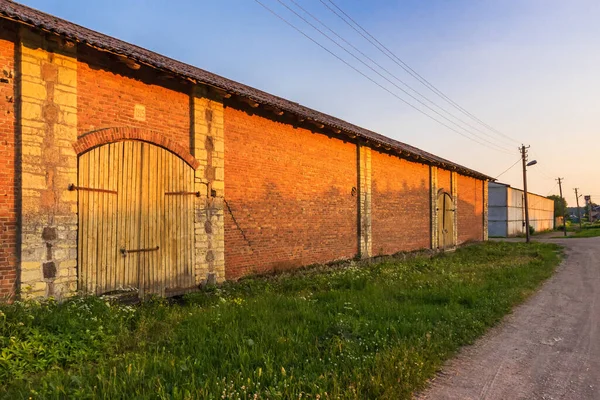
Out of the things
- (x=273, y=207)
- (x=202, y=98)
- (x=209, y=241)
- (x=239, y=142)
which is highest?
(x=202, y=98)

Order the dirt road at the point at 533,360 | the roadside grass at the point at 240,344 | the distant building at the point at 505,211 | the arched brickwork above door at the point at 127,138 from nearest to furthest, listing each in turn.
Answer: the roadside grass at the point at 240,344 → the dirt road at the point at 533,360 → the arched brickwork above door at the point at 127,138 → the distant building at the point at 505,211

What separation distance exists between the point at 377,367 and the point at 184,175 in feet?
18.0

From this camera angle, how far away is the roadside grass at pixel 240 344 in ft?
11.9

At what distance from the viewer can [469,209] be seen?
76.4 feet

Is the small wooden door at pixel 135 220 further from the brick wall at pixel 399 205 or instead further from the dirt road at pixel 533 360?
the brick wall at pixel 399 205

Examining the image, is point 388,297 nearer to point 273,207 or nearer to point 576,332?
point 576,332

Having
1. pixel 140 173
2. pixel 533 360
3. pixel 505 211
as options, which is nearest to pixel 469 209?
pixel 505 211

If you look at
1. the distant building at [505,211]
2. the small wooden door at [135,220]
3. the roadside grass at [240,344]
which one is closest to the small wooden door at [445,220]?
the roadside grass at [240,344]

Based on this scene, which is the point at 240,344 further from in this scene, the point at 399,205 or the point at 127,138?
the point at 399,205

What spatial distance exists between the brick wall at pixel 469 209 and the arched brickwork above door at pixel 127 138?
1744 centimetres

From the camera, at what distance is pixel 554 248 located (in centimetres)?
2239

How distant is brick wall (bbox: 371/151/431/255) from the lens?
14.6 metres

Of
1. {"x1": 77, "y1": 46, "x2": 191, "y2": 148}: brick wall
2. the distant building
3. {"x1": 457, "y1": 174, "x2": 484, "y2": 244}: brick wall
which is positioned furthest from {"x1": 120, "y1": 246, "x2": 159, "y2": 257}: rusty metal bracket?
the distant building

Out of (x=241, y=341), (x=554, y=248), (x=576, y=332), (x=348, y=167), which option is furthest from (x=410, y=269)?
(x=554, y=248)
